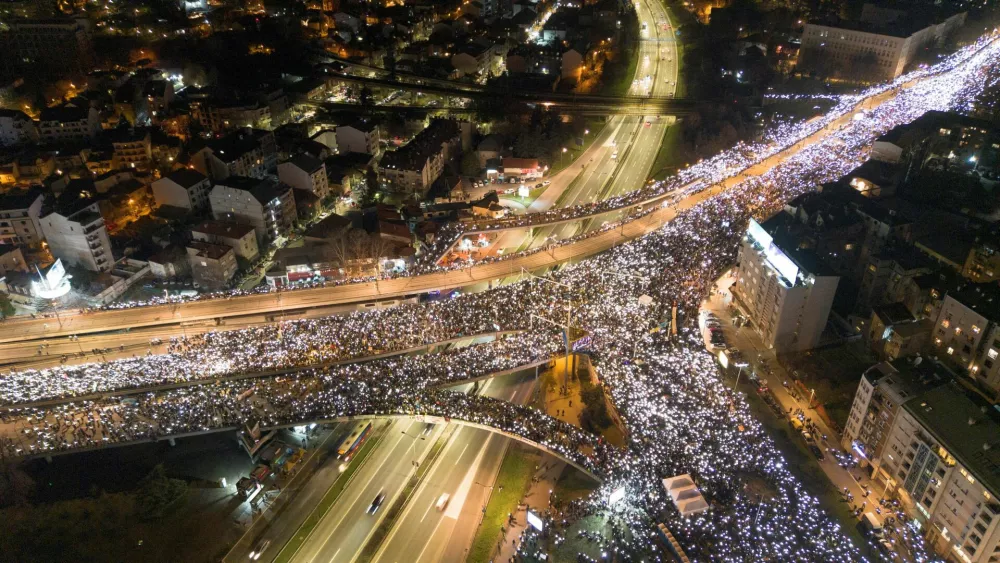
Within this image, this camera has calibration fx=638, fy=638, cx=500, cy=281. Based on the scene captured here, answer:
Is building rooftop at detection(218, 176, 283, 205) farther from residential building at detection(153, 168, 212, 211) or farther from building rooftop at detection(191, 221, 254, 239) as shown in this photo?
residential building at detection(153, 168, 212, 211)

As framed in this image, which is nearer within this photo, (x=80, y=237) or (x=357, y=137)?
(x=80, y=237)

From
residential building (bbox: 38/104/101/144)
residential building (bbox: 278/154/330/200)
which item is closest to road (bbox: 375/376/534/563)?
residential building (bbox: 278/154/330/200)

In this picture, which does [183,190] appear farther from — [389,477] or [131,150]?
[389,477]

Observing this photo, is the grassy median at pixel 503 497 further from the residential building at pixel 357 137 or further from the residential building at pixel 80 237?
the residential building at pixel 357 137

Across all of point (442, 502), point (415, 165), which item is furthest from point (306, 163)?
point (442, 502)

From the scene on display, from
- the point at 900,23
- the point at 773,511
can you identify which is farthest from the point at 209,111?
the point at 900,23

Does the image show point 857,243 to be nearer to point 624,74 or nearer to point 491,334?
point 491,334
